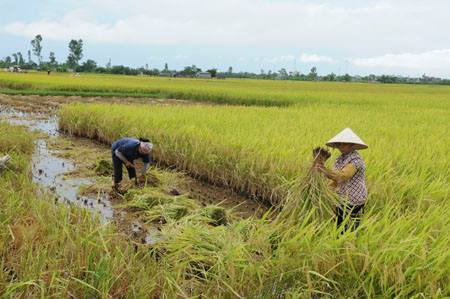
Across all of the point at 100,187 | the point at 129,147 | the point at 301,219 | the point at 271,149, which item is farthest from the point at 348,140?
the point at 100,187

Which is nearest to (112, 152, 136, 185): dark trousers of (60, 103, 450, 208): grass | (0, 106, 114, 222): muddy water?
(0, 106, 114, 222): muddy water

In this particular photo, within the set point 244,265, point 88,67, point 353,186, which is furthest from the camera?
point 88,67

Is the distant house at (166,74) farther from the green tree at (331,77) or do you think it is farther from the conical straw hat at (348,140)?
the conical straw hat at (348,140)

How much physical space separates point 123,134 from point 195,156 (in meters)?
2.50

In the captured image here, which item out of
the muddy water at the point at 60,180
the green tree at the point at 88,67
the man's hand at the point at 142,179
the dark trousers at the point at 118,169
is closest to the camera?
the muddy water at the point at 60,180

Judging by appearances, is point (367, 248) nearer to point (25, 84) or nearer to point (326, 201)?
point (326, 201)

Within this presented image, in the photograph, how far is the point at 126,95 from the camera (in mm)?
20953

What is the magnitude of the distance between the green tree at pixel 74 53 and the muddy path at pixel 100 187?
6083 centimetres

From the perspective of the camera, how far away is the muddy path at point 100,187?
4.43 meters

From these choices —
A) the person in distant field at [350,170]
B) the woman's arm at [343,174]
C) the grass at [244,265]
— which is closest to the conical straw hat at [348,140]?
the person in distant field at [350,170]

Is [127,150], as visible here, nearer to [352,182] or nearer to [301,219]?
[301,219]

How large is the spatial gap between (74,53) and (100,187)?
65.0 metres

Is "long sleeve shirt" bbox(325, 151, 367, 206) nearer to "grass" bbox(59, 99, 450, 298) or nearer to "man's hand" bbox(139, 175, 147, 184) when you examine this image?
"grass" bbox(59, 99, 450, 298)

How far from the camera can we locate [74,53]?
211ft
